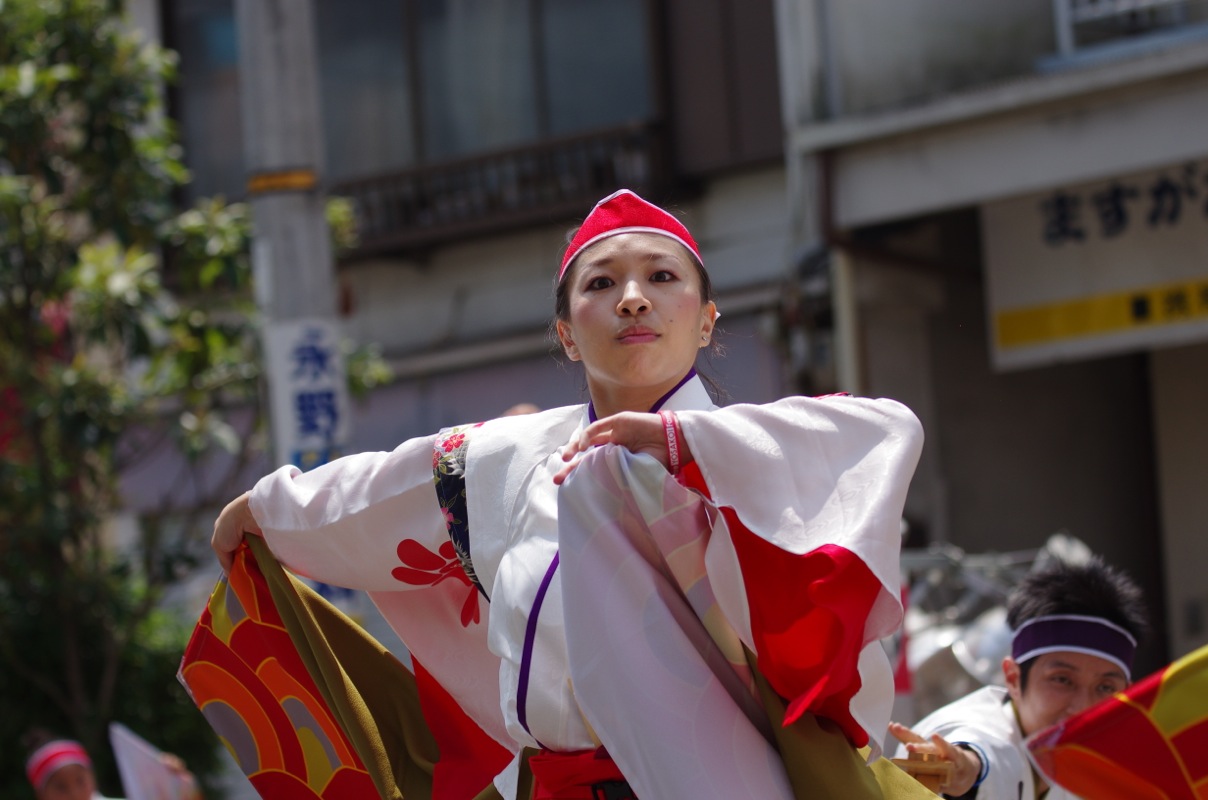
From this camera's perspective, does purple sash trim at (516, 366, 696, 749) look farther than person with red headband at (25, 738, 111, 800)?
No

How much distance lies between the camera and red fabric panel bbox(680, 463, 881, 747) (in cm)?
220

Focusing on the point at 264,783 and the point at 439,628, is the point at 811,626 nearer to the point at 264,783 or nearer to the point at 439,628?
the point at 439,628

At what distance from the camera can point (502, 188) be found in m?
10.1

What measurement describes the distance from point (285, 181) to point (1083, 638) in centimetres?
341

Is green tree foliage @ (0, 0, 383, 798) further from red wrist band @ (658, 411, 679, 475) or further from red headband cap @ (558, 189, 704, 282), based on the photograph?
red wrist band @ (658, 411, 679, 475)

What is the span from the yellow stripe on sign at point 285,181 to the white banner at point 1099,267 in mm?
3554

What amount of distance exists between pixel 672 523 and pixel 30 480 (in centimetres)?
568

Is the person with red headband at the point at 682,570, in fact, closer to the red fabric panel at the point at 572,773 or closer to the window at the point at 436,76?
the red fabric panel at the point at 572,773

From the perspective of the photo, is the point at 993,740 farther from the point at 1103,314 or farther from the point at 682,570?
the point at 1103,314

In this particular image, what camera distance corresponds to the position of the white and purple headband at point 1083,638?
340 centimetres

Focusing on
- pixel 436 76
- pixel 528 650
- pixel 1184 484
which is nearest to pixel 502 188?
pixel 436 76

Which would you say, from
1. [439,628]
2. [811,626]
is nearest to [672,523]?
[811,626]

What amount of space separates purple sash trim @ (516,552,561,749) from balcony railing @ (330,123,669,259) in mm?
6975

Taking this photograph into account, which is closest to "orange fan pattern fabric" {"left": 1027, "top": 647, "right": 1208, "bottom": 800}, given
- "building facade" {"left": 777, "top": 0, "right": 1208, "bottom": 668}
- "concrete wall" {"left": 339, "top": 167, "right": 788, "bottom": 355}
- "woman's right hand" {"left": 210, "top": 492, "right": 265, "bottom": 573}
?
"woman's right hand" {"left": 210, "top": 492, "right": 265, "bottom": 573}
